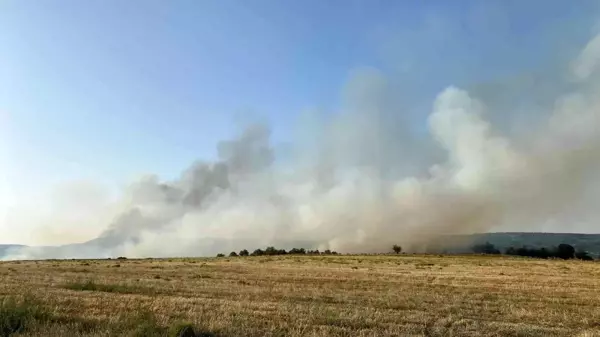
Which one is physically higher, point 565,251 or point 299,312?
point 565,251

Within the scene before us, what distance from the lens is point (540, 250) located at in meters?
124

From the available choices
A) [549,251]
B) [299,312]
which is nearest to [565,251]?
[549,251]

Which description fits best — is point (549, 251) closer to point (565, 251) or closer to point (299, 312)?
point (565, 251)

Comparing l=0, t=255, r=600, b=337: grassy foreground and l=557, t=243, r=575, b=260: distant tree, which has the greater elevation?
l=557, t=243, r=575, b=260: distant tree

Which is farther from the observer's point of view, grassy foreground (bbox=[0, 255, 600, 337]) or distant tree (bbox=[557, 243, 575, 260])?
distant tree (bbox=[557, 243, 575, 260])

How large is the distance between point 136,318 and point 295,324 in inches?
159

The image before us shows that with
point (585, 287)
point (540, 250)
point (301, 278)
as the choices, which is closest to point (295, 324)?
point (301, 278)

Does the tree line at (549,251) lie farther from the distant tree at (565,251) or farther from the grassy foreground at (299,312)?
the grassy foreground at (299,312)

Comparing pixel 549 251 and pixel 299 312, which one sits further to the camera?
pixel 549 251

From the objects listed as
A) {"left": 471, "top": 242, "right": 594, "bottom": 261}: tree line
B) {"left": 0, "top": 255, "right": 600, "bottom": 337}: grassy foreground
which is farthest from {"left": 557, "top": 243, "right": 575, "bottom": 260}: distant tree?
{"left": 0, "top": 255, "right": 600, "bottom": 337}: grassy foreground

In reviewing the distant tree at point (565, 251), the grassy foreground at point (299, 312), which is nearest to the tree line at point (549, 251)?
the distant tree at point (565, 251)

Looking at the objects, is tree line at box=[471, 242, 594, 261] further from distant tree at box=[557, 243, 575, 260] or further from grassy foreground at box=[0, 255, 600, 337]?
grassy foreground at box=[0, 255, 600, 337]

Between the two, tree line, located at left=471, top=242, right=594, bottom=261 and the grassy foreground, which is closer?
the grassy foreground

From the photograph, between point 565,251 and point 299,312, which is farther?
point 565,251
